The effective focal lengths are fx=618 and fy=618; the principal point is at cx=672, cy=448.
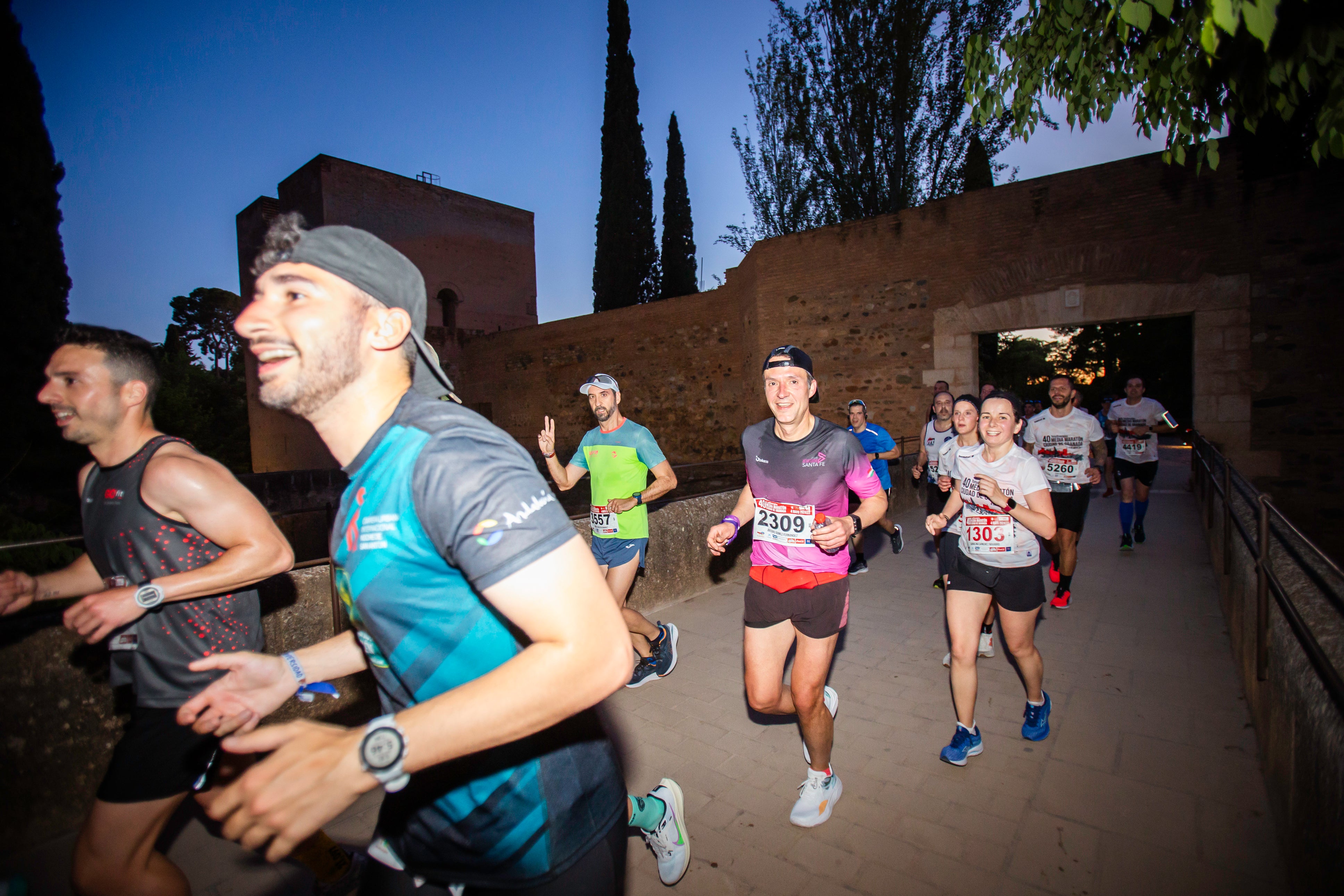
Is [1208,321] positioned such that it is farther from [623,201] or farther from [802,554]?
[623,201]

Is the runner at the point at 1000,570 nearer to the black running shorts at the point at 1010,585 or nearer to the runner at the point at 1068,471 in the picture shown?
the black running shorts at the point at 1010,585

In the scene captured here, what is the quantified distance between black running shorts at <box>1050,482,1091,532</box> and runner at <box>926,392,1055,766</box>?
107 inches

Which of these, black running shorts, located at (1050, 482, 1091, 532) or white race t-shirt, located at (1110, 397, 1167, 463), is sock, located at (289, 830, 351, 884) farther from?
white race t-shirt, located at (1110, 397, 1167, 463)

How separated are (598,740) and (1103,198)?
42.1 ft

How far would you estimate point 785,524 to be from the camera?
3.13 metres

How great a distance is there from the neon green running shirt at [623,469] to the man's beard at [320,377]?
327 centimetres

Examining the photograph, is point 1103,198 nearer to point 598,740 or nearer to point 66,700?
point 598,740

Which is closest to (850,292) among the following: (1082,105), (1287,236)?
(1287,236)

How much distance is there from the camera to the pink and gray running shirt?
10.1ft

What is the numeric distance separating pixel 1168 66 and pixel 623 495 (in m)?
4.14

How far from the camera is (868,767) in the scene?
133 inches

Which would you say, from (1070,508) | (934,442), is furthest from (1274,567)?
(934,442)

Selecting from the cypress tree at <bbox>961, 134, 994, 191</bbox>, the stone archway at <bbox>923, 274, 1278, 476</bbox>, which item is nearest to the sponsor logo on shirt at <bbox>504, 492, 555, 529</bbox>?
the stone archway at <bbox>923, 274, 1278, 476</bbox>

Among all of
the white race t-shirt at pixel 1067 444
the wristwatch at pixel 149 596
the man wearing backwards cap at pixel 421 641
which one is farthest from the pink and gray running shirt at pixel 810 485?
the white race t-shirt at pixel 1067 444
